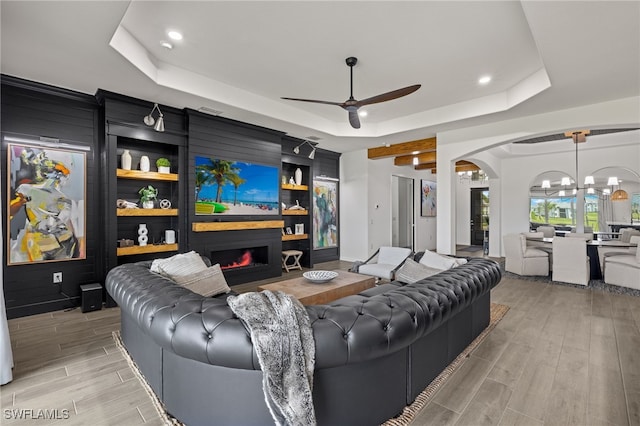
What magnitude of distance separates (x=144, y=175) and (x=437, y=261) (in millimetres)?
4056

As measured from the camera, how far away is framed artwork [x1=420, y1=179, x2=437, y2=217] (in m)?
9.61

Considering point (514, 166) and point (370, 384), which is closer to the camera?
point (370, 384)

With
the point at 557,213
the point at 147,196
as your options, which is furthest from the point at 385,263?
the point at 557,213

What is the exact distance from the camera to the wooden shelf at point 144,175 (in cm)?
421

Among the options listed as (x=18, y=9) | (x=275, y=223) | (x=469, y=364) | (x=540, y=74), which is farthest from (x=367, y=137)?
(x=18, y=9)

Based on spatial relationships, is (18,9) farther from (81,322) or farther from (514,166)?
(514,166)

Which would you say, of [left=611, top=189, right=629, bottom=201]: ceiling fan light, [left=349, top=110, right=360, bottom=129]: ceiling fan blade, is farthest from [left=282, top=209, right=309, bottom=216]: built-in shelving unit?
[left=611, top=189, right=629, bottom=201]: ceiling fan light

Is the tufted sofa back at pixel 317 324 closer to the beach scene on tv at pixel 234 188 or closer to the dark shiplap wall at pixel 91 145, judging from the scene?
the dark shiplap wall at pixel 91 145

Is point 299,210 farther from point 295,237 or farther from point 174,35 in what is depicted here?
point 174,35

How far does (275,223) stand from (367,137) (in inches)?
97.2

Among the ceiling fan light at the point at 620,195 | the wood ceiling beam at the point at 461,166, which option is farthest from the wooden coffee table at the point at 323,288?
the ceiling fan light at the point at 620,195

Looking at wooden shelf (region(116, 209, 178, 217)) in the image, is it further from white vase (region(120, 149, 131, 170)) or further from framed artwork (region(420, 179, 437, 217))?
framed artwork (region(420, 179, 437, 217))

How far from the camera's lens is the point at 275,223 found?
5.87 m

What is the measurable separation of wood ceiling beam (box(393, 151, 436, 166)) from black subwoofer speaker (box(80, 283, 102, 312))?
692 cm
